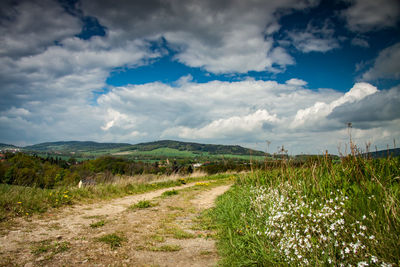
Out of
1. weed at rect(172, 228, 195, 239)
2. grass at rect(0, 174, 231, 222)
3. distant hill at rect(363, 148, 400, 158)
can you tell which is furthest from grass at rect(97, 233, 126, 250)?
distant hill at rect(363, 148, 400, 158)

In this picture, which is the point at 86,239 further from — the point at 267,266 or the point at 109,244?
the point at 267,266

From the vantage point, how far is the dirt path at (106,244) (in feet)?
12.4

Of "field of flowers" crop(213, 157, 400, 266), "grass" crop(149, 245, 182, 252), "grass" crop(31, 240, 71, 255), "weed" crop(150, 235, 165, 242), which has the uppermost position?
"field of flowers" crop(213, 157, 400, 266)

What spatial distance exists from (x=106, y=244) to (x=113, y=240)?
0.17 meters

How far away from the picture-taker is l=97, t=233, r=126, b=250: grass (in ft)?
14.5

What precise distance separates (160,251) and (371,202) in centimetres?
409

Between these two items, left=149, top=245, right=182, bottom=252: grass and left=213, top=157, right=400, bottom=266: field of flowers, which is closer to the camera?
left=213, top=157, right=400, bottom=266: field of flowers

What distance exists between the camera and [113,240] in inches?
180

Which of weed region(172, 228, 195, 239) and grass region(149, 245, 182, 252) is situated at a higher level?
grass region(149, 245, 182, 252)

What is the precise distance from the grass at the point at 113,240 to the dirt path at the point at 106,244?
0.09 ft

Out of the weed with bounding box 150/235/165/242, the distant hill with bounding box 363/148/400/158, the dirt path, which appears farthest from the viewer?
the distant hill with bounding box 363/148/400/158

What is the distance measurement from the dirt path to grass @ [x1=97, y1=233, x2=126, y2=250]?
28 mm

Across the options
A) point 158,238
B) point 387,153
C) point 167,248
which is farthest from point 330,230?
point 158,238

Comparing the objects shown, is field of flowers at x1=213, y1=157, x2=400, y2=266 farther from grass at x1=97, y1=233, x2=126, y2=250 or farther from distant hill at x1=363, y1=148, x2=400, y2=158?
grass at x1=97, y1=233, x2=126, y2=250
